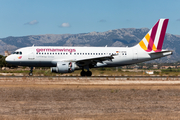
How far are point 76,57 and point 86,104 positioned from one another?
19.9 meters

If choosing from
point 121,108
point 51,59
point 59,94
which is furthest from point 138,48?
point 121,108

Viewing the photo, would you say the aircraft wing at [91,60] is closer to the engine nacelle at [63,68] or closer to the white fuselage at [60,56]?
the white fuselage at [60,56]

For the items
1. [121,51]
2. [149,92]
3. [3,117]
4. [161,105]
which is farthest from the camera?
[121,51]

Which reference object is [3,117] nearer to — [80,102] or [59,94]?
[80,102]

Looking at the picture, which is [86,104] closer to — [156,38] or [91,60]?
[91,60]

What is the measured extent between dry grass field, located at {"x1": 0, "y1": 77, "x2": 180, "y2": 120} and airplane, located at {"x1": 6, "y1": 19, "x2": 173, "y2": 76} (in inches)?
483

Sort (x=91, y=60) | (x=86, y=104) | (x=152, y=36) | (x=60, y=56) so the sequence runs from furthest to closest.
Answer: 1. (x=152, y=36)
2. (x=60, y=56)
3. (x=91, y=60)
4. (x=86, y=104)

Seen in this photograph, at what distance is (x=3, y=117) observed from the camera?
1288 cm

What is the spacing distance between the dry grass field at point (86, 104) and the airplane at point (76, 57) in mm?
12257

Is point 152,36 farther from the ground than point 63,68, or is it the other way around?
point 152,36

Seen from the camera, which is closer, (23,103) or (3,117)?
(3,117)

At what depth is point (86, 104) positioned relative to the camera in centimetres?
1627

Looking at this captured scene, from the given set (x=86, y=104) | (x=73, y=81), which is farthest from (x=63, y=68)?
(x=86, y=104)

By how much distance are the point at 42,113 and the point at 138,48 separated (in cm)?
2697
